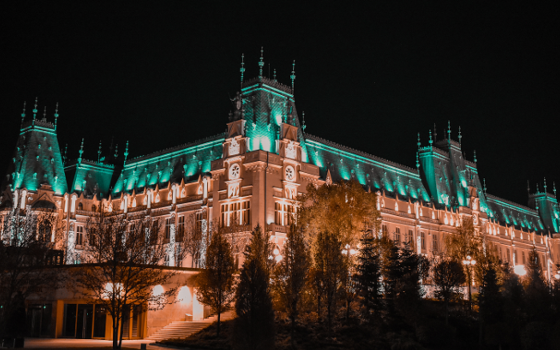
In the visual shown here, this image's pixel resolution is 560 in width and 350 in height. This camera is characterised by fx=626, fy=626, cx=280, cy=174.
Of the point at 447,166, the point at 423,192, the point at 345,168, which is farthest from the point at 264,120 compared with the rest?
the point at 447,166

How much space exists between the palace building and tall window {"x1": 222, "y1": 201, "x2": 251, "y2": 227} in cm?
13

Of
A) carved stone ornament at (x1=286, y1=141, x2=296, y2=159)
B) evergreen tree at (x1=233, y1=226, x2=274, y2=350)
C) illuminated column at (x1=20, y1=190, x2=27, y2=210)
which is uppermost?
carved stone ornament at (x1=286, y1=141, x2=296, y2=159)

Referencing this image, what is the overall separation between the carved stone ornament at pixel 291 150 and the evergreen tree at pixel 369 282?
→ 21475 mm

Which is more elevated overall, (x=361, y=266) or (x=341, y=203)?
(x=341, y=203)

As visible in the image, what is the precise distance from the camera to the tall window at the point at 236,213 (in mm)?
69688

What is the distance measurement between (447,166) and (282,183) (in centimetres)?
4746

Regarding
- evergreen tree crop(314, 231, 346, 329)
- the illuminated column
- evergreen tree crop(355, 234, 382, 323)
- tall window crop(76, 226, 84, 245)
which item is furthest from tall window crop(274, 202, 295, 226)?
the illuminated column

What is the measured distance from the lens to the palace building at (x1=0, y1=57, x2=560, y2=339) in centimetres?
6900

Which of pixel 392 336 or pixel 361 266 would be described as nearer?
pixel 392 336

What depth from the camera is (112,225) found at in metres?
44.2

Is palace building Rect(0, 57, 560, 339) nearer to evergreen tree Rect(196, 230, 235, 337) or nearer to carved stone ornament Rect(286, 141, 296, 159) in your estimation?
carved stone ornament Rect(286, 141, 296, 159)

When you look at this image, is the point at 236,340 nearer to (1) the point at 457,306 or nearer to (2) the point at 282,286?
(2) the point at 282,286

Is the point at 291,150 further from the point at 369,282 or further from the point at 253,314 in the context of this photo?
the point at 253,314

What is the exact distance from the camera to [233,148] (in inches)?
2864
